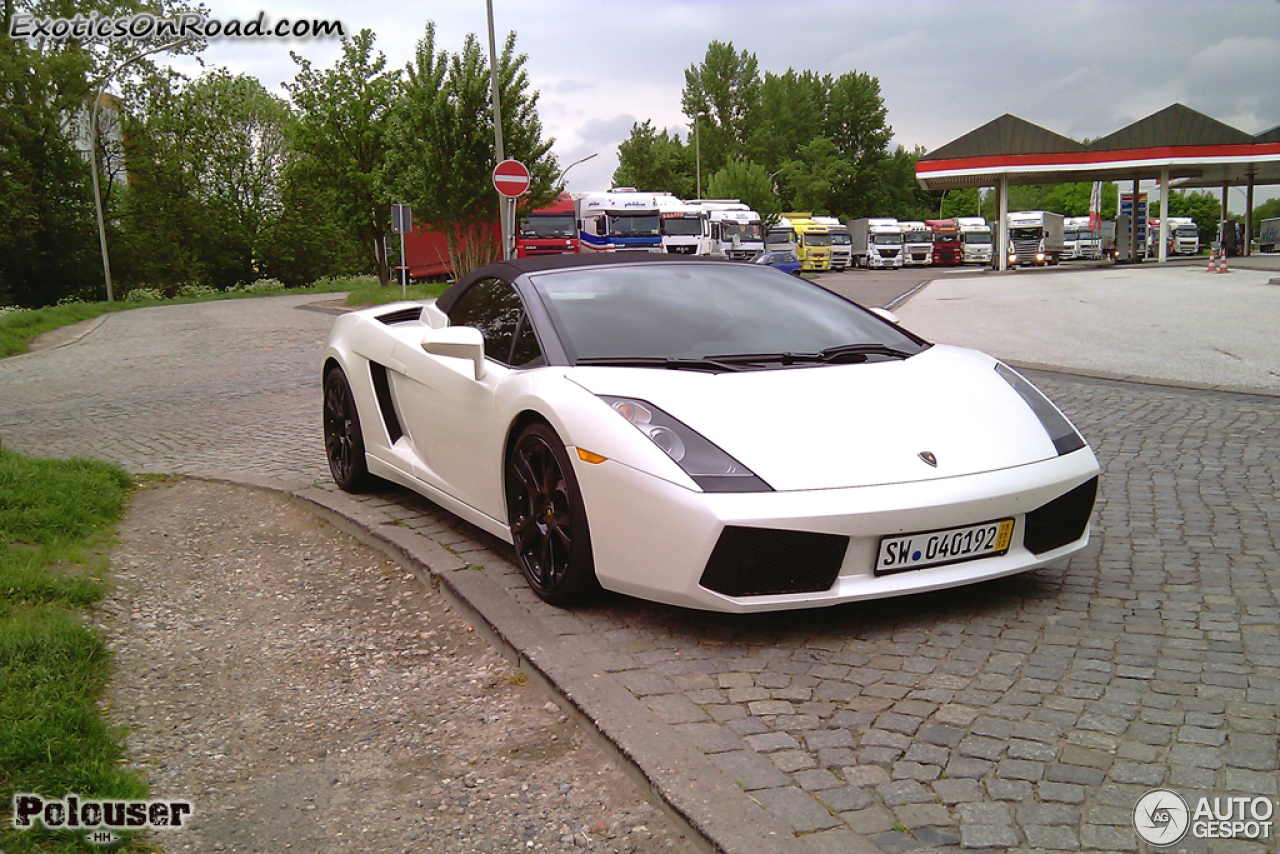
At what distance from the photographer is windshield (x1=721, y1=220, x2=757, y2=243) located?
43406 millimetres

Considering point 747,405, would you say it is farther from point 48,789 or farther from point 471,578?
point 48,789

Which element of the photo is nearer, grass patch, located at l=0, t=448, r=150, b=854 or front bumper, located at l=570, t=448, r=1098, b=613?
grass patch, located at l=0, t=448, r=150, b=854

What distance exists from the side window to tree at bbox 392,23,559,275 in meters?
26.2

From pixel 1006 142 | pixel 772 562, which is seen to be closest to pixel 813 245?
pixel 1006 142

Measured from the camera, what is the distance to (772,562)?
140 inches

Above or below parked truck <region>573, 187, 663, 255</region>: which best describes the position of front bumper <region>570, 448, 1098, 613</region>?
below

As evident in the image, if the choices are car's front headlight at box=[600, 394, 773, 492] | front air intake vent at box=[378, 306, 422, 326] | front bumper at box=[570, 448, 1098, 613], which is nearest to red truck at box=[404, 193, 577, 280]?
front air intake vent at box=[378, 306, 422, 326]

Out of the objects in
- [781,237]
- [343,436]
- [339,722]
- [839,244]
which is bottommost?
[339,722]

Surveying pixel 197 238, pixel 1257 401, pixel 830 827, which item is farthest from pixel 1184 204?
pixel 830 827

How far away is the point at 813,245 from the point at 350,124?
22984 mm

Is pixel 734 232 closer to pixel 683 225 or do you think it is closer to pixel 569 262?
pixel 683 225

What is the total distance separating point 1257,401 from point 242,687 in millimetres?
7778

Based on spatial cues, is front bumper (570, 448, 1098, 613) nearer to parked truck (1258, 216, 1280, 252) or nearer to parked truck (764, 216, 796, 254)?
parked truck (764, 216, 796, 254)

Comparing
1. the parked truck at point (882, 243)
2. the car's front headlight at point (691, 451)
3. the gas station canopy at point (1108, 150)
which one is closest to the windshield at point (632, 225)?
the gas station canopy at point (1108, 150)
